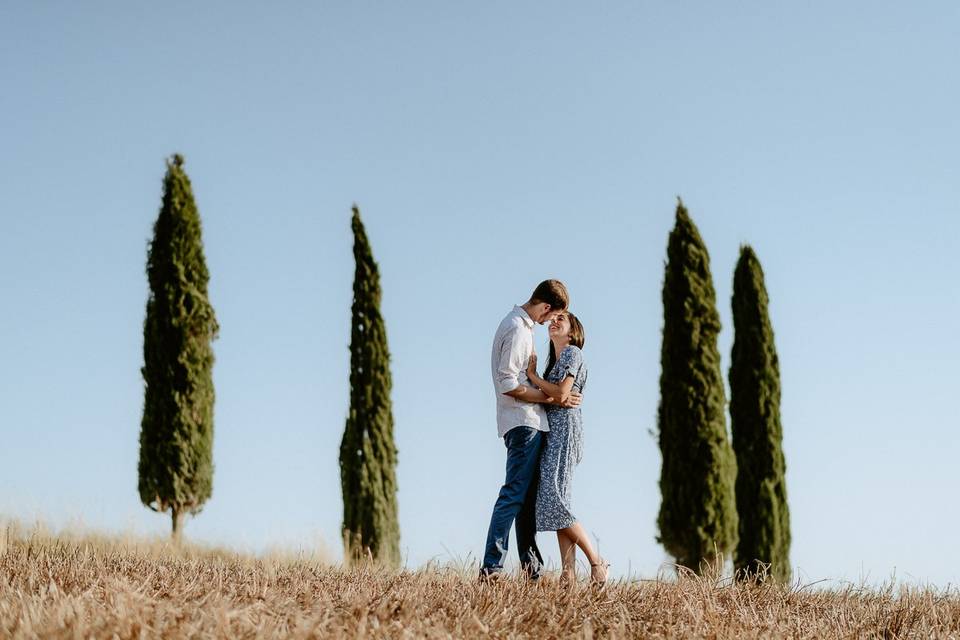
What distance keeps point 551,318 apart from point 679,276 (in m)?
11.1

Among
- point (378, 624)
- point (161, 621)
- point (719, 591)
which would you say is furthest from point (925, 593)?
point (161, 621)

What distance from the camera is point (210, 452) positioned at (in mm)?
15898

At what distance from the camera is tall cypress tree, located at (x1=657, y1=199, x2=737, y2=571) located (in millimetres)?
16359

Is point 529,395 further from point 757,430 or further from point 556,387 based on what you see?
point 757,430

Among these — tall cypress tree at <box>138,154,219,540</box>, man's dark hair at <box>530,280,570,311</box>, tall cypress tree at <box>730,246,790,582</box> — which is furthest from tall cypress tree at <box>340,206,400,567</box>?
man's dark hair at <box>530,280,570,311</box>

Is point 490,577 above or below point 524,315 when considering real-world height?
below

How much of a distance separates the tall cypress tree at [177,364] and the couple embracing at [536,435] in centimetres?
992

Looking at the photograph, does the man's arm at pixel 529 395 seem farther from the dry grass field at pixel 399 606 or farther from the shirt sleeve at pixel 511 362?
the dry grass field at pixel 399 606

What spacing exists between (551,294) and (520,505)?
1478 mm

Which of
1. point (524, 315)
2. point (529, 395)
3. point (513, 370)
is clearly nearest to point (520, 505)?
point (529, 395)

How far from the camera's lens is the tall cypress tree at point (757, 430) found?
1716 cm

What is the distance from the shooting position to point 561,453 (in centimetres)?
689

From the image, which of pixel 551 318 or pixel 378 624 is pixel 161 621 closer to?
pixel 378 624

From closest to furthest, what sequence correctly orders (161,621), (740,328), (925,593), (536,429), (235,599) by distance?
(161,621) → (235,599) → (925,593) → (536,429) → (740,328)
